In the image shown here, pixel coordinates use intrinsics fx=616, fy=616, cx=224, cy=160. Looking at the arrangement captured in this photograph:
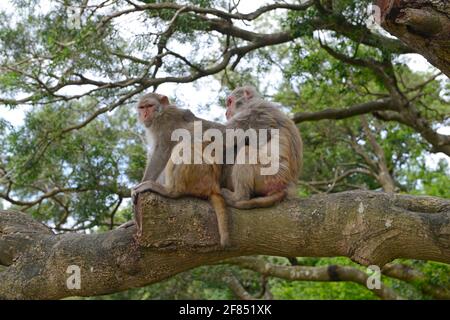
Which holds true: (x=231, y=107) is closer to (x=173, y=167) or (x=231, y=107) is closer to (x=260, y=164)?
(x=260, y=164)

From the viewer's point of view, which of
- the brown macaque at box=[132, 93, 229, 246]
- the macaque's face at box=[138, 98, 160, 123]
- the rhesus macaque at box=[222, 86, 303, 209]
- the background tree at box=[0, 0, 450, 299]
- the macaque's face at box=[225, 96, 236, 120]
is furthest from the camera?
the background tree at box=[0, 0, 450, 299]

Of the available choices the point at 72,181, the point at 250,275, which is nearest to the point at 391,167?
the point at 250,275

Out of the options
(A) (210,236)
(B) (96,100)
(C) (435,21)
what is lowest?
(A) (210,236)

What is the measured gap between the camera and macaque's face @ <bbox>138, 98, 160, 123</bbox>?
17.4ft

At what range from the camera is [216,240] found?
4.20 meters

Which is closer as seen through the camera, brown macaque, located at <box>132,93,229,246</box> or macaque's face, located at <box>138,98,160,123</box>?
brown macaque, located at <box>132,93,229,246</box>

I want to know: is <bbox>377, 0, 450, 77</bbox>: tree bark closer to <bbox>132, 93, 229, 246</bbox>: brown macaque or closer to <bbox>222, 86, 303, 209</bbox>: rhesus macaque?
<bbox>222, 86, 303, 209</bbox>: rhesus macaque

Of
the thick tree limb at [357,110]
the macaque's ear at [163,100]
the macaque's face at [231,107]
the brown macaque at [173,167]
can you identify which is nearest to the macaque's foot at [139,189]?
the brown macaque at [173,167]

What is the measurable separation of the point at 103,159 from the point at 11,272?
4.59 meters

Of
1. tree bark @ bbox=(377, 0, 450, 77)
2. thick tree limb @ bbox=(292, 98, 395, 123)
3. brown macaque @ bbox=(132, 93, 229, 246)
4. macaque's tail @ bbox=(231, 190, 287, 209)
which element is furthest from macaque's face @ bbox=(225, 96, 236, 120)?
thick tree limb @ bbox=(292, 98, 395, 123)

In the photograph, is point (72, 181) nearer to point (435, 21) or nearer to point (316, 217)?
point (316, 217)

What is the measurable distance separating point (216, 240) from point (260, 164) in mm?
779

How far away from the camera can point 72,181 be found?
9.00 metres

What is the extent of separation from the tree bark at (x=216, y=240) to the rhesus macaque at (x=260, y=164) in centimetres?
15
